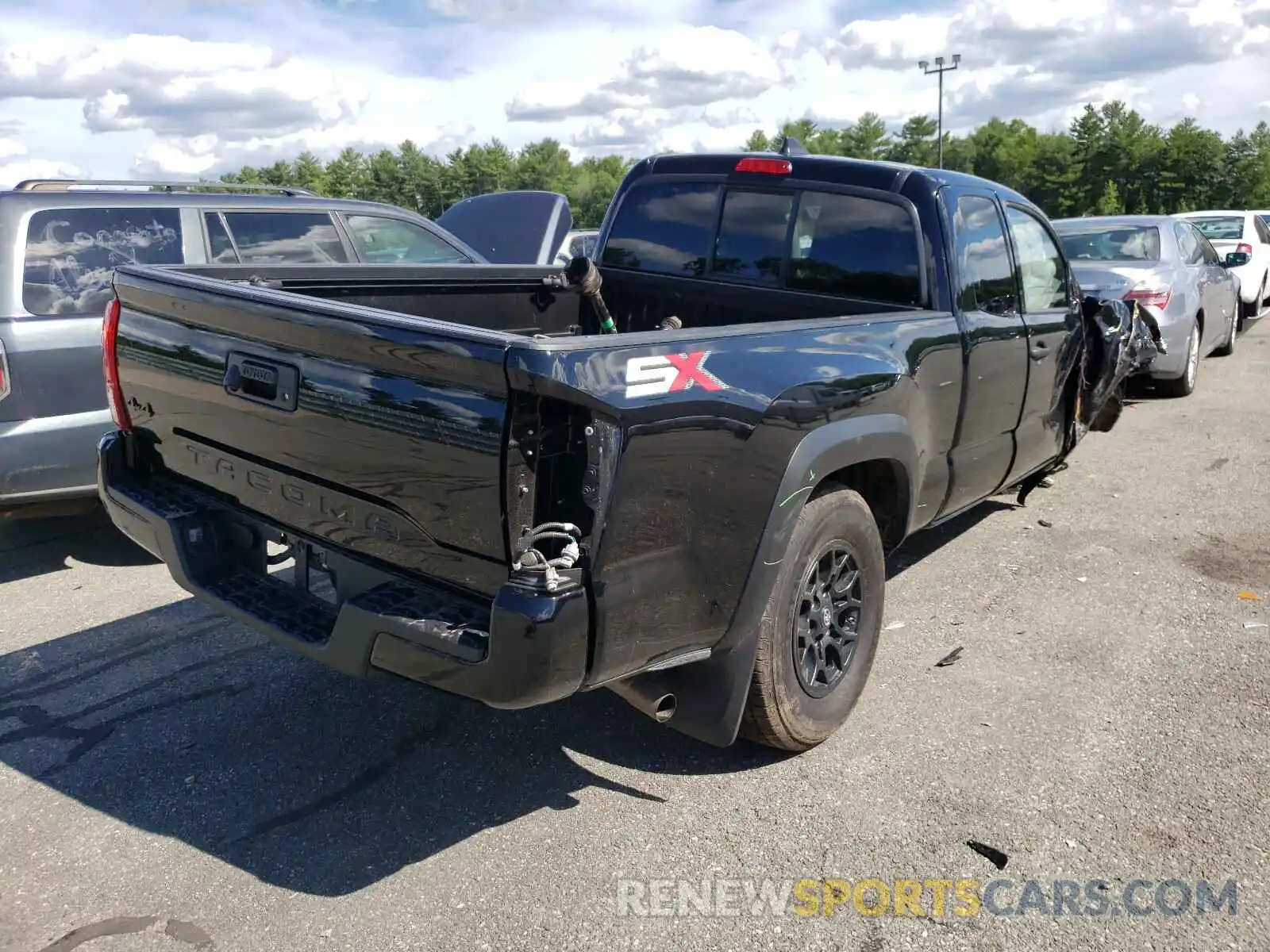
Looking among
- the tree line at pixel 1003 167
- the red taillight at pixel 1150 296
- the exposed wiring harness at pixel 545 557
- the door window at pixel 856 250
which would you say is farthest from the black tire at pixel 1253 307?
the tree line at pixel 1003 167

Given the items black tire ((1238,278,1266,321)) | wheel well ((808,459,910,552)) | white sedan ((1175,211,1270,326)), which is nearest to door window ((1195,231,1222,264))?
white sedan ((1175,211,1270,326))

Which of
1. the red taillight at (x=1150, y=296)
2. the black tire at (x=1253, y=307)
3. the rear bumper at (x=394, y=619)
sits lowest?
the rear bumper at (x=394, y=619)

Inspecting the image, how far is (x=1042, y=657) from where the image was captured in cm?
432

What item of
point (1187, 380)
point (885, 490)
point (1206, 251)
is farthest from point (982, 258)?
point (1206, 251)

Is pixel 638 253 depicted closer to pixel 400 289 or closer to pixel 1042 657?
pixel 400 289

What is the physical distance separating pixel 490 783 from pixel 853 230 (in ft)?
8.77

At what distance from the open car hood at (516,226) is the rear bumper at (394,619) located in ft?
19.4

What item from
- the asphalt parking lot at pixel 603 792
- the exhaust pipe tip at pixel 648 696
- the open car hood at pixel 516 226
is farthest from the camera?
the open car hood at pixel 516 226

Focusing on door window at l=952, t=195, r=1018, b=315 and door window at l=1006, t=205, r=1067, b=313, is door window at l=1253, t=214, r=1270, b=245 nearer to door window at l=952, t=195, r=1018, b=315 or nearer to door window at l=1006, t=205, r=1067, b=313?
door window at l=1006, t=205, r=1067, b=313

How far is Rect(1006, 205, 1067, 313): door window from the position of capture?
4961 millimetres

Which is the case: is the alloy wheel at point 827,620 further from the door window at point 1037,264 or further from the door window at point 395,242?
the door window at point 395,242

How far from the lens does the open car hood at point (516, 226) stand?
908 centimetres

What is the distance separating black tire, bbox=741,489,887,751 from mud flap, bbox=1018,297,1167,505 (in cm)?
236

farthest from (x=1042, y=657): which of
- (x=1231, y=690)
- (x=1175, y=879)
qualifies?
(x=1175, y=879)
